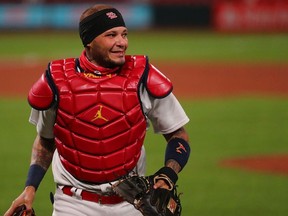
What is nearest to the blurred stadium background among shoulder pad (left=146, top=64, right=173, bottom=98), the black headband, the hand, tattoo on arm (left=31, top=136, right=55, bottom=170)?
tattoo on arm (left=31, top=136, right=55, bottom=170)

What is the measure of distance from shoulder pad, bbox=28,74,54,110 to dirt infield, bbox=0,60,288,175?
11.5 m

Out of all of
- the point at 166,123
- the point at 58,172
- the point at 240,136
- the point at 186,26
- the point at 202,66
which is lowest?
the point at 186,26

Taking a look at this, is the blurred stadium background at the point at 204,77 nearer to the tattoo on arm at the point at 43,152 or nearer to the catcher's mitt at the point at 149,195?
the tattoo on arm at the point at 43,152

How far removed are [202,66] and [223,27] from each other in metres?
9.18

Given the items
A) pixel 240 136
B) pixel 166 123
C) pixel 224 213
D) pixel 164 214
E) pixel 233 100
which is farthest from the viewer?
pixel 233 100

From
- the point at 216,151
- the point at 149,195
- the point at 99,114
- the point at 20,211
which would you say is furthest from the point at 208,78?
the point at 149,195

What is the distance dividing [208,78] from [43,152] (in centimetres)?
1429

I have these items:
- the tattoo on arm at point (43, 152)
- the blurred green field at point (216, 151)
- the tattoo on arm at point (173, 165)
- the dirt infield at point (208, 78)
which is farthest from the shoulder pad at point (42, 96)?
the dirt infield at point (208, 78)

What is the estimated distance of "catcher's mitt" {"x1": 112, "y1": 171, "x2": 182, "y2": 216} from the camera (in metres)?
→ 4.30

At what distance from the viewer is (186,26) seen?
101 ft

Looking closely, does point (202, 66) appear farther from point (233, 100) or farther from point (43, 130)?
point (43, 130)

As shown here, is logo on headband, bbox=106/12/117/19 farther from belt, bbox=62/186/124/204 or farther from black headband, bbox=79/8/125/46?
belt, bbox=62/186/124/204

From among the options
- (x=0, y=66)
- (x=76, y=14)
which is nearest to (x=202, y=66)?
(x=0, y=66)

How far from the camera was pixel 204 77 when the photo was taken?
1933 centimetres
